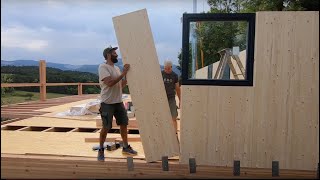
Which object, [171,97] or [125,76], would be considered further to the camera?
[171,97]

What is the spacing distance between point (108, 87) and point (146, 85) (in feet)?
1.72

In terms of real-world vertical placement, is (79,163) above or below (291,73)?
below

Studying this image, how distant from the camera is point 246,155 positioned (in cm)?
457

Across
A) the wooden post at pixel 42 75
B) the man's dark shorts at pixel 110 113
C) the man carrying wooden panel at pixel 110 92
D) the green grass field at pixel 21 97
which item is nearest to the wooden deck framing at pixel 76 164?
the man carrying wooden panel at pixel 110 92

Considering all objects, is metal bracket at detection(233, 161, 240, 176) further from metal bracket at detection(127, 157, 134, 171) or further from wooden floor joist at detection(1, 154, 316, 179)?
metal bracket at detection(127, 157, 134, 171)

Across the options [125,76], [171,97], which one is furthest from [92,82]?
[125,76]

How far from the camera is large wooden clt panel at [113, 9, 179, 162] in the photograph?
15.3 ft

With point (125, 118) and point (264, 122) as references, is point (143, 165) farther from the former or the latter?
A: point (264, 122)

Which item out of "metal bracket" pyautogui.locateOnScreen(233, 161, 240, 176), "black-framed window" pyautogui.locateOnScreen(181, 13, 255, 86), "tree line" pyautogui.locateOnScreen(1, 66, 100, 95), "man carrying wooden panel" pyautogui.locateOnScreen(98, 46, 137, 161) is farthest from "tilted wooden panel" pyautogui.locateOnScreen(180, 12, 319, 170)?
"tree line" pyautogui.locateOnScreen(1, 66, 100, 95)

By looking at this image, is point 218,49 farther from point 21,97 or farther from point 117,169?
point 21,97

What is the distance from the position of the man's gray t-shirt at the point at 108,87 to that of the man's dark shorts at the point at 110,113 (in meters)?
0.07

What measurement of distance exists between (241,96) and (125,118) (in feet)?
5.15

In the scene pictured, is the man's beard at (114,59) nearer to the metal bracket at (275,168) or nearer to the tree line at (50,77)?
the metal bracket at (275,168)

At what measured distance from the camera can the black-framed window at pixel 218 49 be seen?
4441mm
